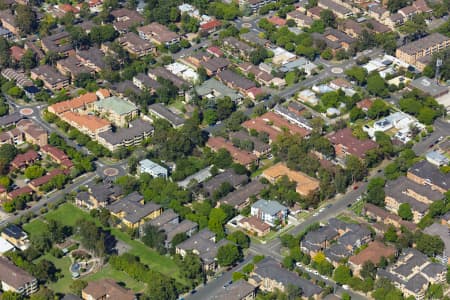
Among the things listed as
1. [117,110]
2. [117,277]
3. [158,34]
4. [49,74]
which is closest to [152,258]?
[117,277]

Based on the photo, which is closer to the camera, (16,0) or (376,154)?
(376,154)

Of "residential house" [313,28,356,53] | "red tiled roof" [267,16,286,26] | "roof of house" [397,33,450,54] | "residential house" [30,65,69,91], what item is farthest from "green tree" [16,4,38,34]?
"roof of house" [397,33,450,54]

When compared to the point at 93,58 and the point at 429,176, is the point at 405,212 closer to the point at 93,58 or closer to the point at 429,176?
the point at 429,176

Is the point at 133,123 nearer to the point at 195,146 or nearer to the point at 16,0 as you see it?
Result: the point at 195,146

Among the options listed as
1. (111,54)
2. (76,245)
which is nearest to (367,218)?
(76,245)

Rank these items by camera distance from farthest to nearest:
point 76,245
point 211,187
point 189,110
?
point 189,110 < point 211,187 < point 76,245

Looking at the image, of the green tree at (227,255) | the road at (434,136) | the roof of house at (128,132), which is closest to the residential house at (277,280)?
the green tree at (227,255)

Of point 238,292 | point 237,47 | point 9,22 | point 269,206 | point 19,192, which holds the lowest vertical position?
point 9,22

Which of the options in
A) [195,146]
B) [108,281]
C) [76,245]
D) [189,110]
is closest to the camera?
[108,281]
